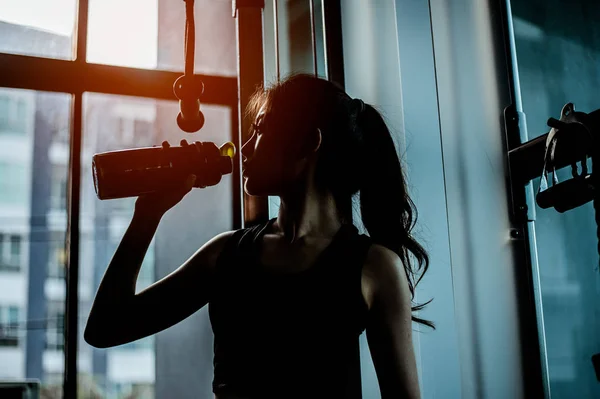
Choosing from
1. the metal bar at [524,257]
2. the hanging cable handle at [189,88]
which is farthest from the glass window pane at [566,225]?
the hanging cable handle at [189,88]

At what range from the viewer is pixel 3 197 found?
1243 mm

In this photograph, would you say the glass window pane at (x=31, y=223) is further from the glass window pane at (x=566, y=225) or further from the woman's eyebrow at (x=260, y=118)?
the glass window pane at (x=566, y=225)

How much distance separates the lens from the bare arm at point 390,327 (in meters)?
0.68

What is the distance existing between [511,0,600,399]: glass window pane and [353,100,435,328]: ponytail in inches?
9.0

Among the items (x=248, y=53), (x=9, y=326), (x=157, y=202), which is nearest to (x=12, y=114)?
(x=9, y=326)

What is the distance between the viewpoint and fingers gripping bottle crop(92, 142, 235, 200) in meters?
0.71

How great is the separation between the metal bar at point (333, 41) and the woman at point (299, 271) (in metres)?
0.28

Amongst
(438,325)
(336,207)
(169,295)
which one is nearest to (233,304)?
(169,295)

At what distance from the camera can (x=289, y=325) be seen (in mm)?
706

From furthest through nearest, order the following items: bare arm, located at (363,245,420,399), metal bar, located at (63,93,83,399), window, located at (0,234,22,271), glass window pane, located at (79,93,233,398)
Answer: window, located at (0,234,22,271) < glass window pane, located at (79,93,233,398) < metal bar, located at (63,93,83,399) < bare arm, located at (363,245,420,399)

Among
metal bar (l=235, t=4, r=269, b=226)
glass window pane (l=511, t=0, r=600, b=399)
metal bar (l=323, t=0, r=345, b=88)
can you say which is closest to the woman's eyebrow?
metal bar (l=235, t=4, r=269, b=226)

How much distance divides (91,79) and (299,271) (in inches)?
23.8

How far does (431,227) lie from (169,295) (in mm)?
461

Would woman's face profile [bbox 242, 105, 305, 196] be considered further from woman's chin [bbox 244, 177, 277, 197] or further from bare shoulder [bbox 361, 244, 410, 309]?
bare shoulder [bbox 361, 244, 410, 309]
